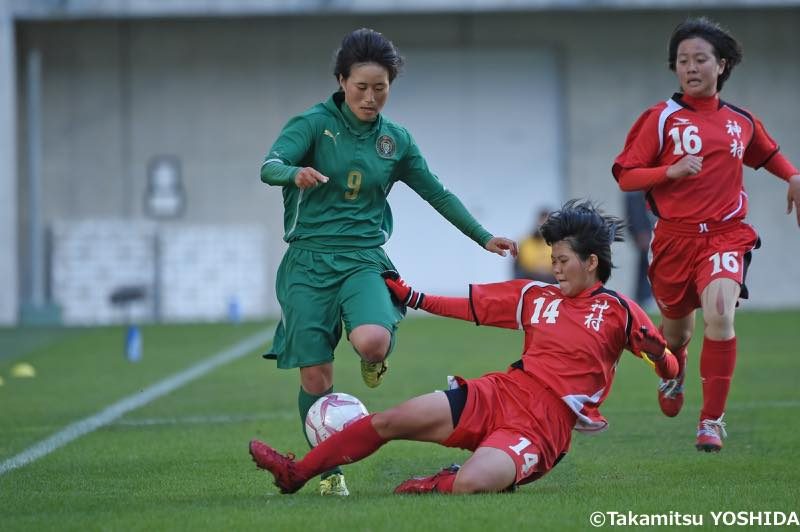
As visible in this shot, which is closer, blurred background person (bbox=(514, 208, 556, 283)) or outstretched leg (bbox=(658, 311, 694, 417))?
outstretched leg (bbox=(658, 311, 694, 417))

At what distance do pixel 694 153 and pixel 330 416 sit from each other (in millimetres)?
2531

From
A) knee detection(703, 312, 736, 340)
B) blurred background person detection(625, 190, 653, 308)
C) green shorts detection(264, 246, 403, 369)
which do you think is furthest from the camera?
blurred background person detection(625, 190, 653, 308)

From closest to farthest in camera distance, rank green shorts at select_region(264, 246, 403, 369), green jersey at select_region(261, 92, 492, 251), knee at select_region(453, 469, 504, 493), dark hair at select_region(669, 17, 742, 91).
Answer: knee at select_region(453, 469, 504, 493)
green shorts at select_region(264, 246, 403, 369)
green jersey at select_region(261, 92, 492, 251)
dark hair at select_region(669, 17, 742, 91)

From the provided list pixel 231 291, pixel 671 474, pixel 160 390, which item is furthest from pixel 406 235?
pixel 671 474

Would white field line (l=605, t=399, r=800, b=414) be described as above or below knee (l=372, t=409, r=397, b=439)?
below

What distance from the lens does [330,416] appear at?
616cm

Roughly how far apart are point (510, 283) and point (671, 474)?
1.14m

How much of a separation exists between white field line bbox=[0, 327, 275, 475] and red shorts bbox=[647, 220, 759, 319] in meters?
3.26

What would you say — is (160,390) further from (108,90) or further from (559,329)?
(108,90)

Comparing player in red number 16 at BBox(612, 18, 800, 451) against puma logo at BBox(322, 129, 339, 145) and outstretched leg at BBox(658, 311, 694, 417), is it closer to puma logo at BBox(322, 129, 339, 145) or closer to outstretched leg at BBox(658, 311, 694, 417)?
outstretched leg at BBox(658, 311, 694, 417)

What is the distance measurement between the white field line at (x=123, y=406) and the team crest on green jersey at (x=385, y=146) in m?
2.28

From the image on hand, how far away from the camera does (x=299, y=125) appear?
6523mm

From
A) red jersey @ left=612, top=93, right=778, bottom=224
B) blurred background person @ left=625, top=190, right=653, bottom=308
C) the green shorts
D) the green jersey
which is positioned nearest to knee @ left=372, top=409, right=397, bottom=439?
the green shorts

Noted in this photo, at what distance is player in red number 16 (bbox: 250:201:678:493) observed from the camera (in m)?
5.93
